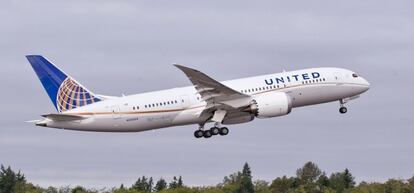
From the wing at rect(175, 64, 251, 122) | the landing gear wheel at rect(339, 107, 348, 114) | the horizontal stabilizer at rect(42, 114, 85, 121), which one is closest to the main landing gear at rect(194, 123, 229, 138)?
the wing at rect(175, 64, 251, 122)

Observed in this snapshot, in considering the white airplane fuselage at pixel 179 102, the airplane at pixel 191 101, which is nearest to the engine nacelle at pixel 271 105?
the airplane at pixel 191 101

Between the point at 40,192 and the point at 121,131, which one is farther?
the point at 40,192

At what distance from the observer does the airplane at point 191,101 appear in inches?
4050

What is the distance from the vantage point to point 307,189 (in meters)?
198

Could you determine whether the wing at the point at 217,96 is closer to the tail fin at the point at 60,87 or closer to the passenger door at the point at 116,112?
the passenger door at the point at 116,112

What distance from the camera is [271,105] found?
341ft

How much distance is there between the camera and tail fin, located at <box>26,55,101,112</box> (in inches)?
4129

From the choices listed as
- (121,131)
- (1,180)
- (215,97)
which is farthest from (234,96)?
(1,180)

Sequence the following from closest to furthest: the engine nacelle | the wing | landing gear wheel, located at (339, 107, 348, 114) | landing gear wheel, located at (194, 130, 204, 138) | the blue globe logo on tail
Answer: the wing, the engine nacelle, the blue globe logo on tail, landing gear wheel, located at (194, 130, 204, 138), landing gear wheel, located at (339, 107, 348, 114)

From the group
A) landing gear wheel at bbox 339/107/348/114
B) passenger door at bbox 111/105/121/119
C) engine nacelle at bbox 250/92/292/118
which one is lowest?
passenger door at bbox 111/105/121/119

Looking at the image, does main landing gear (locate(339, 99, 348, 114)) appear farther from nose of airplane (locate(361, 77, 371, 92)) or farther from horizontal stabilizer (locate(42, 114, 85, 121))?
horizontal stabilizer (locate(42, 114, 85, 121))

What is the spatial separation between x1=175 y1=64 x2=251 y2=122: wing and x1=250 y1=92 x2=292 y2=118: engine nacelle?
2.66 feet

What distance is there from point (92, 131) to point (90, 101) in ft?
8.97

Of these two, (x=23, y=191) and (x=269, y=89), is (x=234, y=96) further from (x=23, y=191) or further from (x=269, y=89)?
(x=23, y=191)
